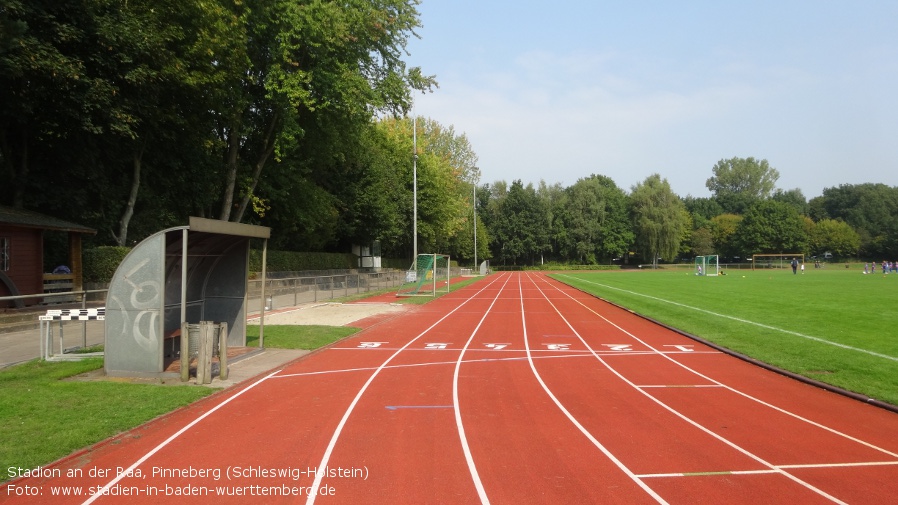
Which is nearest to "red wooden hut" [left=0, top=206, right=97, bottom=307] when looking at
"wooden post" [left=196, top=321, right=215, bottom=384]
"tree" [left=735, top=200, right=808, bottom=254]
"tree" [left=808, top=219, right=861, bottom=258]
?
"wooden post" [left=196, top=321, right=215, bottom=384]

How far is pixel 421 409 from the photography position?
8.56 m

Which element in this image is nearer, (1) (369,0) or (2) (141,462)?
(2) (141,462)

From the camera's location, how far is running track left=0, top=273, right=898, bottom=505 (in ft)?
18.2

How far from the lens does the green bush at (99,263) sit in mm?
21125

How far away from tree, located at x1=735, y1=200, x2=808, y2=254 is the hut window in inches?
4285

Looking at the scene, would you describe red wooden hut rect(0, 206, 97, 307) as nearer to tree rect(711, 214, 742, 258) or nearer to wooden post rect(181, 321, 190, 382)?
wooden post rect(181, 321, 190, 382)

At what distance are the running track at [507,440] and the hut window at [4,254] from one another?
36.1ft

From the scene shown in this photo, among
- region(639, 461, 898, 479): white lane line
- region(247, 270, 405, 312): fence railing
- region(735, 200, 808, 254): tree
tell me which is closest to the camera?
region(639, 461, 898, 479): white lane line

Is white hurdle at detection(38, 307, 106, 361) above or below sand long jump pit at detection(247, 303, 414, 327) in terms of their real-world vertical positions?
above

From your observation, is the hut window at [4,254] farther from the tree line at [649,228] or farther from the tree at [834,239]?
the tree at [834,239]

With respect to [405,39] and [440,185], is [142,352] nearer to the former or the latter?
[405,39]

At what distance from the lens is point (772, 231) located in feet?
337

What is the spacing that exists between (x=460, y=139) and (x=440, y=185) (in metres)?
26.9

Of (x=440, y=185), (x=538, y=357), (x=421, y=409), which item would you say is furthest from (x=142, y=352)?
(x=440, y=185)
